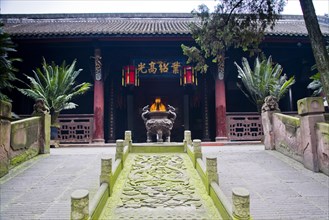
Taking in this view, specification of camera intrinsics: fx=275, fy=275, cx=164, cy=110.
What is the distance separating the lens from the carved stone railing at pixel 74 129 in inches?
379

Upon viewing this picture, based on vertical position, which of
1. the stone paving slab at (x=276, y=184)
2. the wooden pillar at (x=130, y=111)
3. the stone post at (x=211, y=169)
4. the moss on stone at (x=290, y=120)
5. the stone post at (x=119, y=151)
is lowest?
the stone paving slab at (x=276, y=184)

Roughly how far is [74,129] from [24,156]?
3519mm

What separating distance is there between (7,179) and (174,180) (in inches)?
123

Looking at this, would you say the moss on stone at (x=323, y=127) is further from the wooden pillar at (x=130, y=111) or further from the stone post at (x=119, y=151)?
the wooden pillar at (x=130, y=111)

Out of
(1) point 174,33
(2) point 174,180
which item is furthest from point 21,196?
(1) point 174,33

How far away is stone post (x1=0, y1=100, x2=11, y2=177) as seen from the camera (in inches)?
205

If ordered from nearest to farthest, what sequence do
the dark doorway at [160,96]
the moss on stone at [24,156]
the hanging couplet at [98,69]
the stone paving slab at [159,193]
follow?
the stone paving slab at [159,193] → the moss on stone at [24,156] → the hanging couplet at [98,69] → the dark doorway at [160,96]


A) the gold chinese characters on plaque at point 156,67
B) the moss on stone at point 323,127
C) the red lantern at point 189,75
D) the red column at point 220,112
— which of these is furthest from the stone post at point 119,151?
the gold chinese characters on plaque at point 156,67

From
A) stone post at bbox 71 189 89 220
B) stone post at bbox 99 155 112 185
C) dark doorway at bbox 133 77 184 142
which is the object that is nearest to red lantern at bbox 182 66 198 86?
dark doorway at bbox 133 77 184 142

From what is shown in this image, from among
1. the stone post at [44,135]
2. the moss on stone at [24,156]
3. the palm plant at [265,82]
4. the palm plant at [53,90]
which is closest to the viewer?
the moss on stone at [24,156]

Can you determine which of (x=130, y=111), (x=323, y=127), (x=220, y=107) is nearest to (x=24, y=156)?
(x=130, y=111)

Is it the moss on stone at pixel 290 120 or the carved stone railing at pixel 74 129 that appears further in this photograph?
the carved stone railing at pixel 74 129

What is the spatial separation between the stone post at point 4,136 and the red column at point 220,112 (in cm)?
672

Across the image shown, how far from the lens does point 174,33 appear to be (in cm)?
951
